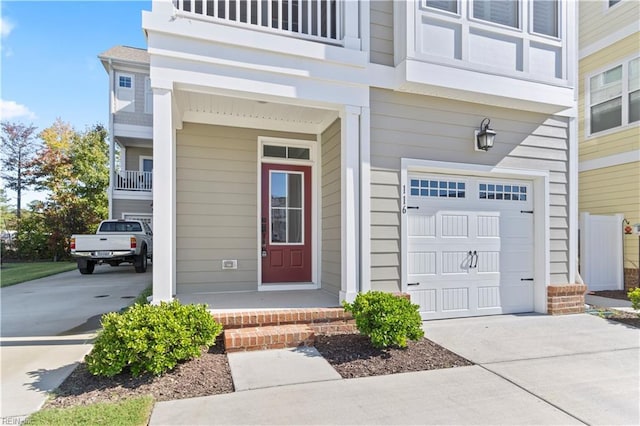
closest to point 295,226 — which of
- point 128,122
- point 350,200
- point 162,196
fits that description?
point 350,200

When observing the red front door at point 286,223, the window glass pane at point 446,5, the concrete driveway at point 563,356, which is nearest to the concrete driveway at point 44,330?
the red front door at point 286,223

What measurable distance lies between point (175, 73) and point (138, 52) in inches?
521

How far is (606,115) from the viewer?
315 inches

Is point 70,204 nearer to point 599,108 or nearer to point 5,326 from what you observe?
point 5,326

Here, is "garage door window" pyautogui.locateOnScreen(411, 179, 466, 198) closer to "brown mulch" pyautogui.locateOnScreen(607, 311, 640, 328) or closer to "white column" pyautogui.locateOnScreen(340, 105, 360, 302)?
"white column" pyautogui.locateOnScreen(340, 105, 360, 302)

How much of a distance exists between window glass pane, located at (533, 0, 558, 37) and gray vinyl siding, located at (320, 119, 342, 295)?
3.35 meters

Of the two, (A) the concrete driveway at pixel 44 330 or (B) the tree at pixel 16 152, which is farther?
(B) the tree at pixel 16 152

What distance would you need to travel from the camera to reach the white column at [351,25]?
4547 millimetres

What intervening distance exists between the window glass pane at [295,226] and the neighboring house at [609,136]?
225 inches

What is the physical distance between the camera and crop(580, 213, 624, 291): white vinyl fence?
725cm

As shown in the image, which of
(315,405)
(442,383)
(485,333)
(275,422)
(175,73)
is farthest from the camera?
(485,333)

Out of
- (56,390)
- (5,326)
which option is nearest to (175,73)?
(56,390)

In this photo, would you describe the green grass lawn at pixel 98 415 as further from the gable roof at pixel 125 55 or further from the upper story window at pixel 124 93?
the upper story window at pixel 124 93

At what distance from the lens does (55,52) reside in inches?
290
